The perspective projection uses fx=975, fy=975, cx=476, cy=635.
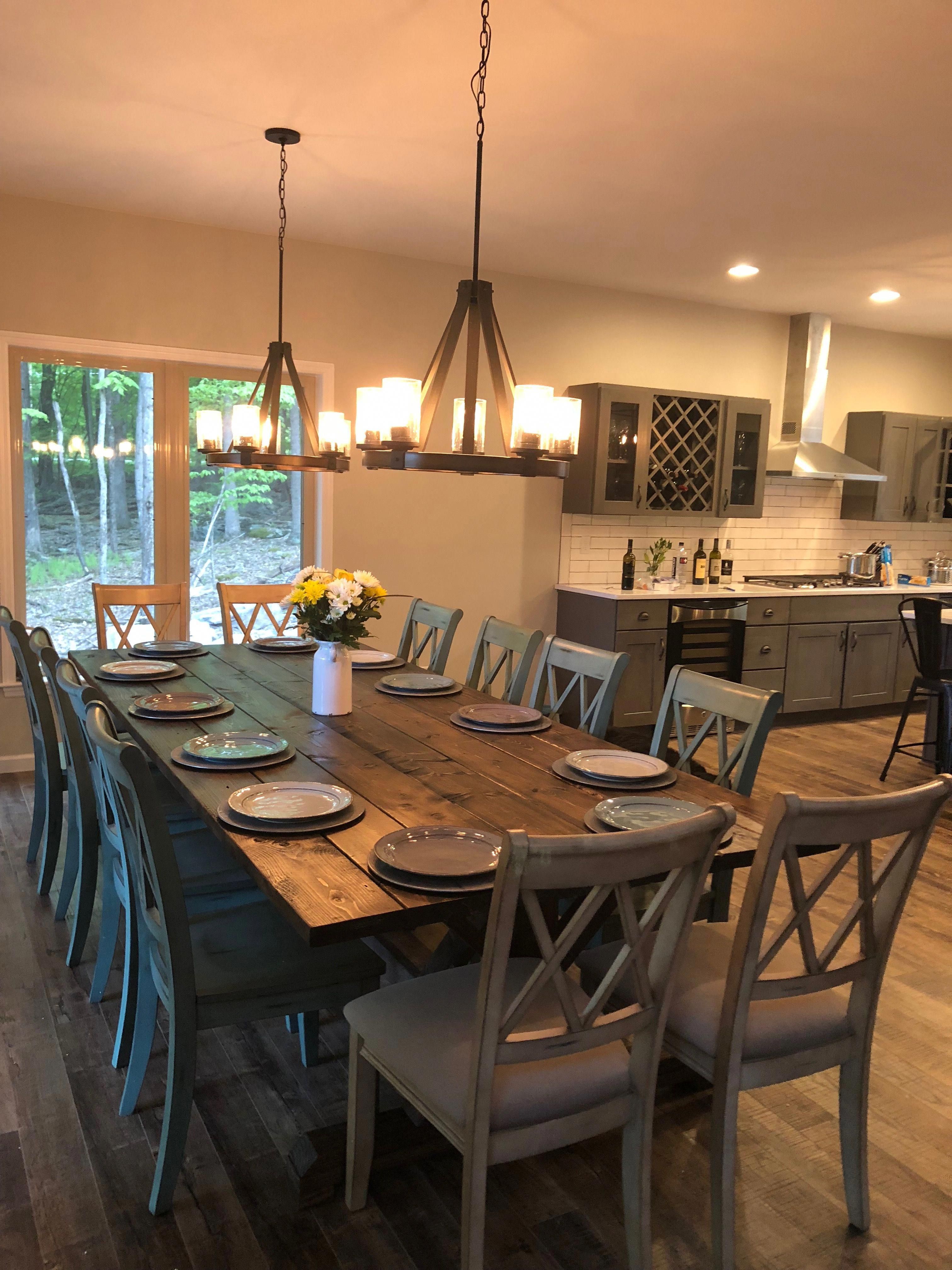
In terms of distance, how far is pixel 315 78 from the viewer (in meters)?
3.13

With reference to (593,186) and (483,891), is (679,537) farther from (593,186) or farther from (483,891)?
(483,891)

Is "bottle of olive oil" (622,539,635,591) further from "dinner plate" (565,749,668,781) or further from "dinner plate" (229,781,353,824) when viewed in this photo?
"dinner plate" (229,781,353,824)

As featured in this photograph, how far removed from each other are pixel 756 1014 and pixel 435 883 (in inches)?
26.6

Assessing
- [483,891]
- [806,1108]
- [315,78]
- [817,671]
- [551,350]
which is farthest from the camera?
[817,671]

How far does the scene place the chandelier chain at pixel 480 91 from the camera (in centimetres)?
243

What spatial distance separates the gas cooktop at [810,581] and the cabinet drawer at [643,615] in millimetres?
1007

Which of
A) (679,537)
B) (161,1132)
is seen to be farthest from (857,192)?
(161,1132)

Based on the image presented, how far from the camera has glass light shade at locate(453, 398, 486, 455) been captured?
2.42 m

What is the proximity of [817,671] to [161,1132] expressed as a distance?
5.32m

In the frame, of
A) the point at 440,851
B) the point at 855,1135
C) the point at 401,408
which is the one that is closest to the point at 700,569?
the point at 401,408

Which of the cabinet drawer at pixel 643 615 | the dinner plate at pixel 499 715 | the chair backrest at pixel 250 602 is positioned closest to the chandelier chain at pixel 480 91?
the dinner plate at pixel 499 715

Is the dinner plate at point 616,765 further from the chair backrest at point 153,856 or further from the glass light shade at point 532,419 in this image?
the chair backrest at point 153,856

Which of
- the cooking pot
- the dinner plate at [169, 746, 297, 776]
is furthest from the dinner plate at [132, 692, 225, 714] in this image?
the cooking pot

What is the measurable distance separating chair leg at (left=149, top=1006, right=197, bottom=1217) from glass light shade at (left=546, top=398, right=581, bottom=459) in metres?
1.52
